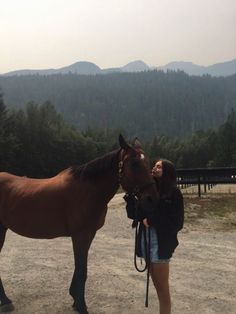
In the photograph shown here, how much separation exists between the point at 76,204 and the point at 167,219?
1451 millimetres

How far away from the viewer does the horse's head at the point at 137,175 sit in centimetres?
452

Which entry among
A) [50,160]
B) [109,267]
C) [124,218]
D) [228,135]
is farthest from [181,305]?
[228,135]

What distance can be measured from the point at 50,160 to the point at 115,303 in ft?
201

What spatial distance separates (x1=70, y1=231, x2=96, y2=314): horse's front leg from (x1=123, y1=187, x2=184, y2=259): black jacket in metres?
1.23

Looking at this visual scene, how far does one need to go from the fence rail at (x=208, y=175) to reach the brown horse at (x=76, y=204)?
11.3m

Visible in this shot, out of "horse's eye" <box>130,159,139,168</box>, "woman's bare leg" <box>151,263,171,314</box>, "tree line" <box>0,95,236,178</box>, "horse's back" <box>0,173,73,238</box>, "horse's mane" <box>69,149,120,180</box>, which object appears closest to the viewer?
"woman's bare leg" <box>151,263,171,314</box>

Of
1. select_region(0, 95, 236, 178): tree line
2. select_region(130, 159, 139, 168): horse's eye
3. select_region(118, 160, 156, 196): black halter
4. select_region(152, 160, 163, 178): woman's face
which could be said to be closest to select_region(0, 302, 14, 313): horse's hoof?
select_region(118, 160, 156, 196): black halter

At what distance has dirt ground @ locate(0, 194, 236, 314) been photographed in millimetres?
5883

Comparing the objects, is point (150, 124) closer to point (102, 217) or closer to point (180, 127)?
point (180, 127)

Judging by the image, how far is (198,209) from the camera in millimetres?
13023

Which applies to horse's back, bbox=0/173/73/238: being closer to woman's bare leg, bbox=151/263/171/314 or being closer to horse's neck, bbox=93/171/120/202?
horse's neck, bbox=93/171/120/202

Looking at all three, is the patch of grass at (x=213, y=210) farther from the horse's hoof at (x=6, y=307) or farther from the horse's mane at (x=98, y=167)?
the horse's hoof at (x=6, y=307)

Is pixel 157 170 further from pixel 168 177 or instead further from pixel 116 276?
pixel 116 276

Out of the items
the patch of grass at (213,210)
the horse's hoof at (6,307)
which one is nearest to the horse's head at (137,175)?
the horse's hoof at (6,307)
